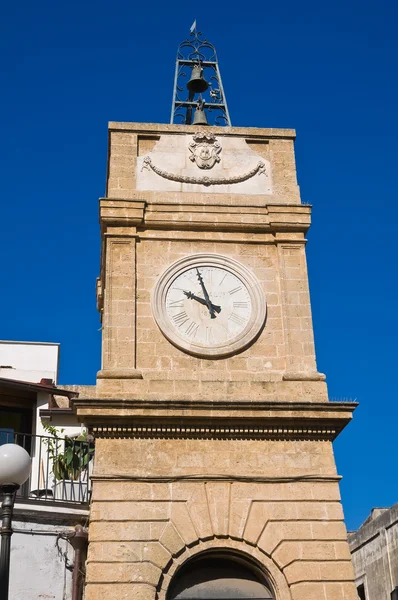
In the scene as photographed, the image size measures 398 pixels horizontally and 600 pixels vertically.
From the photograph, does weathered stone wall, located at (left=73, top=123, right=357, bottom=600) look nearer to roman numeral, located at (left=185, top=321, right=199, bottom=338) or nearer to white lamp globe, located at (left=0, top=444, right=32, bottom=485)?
roman numeral, located at (left=185, top=321, right=199, bottom=338)

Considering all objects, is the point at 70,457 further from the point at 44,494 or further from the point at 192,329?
the point at 192,329

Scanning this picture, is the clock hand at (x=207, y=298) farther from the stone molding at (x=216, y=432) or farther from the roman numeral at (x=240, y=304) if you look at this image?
the stone molding at (x=216, y=432)

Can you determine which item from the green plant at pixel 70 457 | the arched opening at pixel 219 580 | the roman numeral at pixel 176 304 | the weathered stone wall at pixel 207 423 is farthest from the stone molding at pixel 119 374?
the arched opening at pixel 219 580

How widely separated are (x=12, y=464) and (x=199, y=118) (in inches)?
357

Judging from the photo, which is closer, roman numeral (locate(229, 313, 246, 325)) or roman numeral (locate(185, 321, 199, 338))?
roman numeral (locate(185, 321, 199, 338))

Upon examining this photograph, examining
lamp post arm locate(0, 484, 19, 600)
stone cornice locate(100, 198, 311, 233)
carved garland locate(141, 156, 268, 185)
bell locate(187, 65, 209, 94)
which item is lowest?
lamp post arm locate(0, 484, 19, 600)

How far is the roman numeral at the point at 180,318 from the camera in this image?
1366cm

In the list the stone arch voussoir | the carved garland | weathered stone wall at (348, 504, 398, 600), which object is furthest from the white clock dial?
weathered stone wall at (348, 504, 398, 600)

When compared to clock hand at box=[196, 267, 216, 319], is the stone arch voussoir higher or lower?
lower

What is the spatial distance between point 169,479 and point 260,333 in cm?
279

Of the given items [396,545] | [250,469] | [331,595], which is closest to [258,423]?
[250,469]

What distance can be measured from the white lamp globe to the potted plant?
5392mm

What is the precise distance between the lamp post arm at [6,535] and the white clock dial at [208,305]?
4.94m

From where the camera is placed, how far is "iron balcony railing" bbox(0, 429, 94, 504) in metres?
14.4
